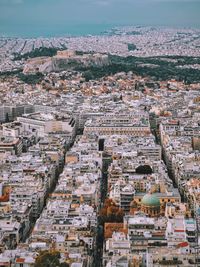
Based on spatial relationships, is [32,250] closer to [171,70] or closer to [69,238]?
[69,238]

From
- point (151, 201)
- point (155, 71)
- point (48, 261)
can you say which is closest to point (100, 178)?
point (151, 201)

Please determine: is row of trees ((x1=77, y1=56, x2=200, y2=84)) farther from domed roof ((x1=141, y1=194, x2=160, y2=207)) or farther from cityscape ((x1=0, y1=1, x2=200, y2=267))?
domed roof ((x1=141, y1=194, x2=160, y2=207))

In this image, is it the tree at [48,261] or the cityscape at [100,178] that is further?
the cityscape at [100,178]

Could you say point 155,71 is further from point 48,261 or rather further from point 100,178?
point 48,261

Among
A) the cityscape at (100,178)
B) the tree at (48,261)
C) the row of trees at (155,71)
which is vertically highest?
the tree at (48,261)

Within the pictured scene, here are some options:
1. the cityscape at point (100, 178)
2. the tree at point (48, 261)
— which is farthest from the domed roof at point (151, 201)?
the tree at point (48, 261)

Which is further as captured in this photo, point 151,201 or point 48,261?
point 151,201

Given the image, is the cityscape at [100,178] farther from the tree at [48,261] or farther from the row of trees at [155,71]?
the row of trees at [155,71]

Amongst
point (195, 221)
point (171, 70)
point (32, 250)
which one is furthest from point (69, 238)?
point (171, 70)
